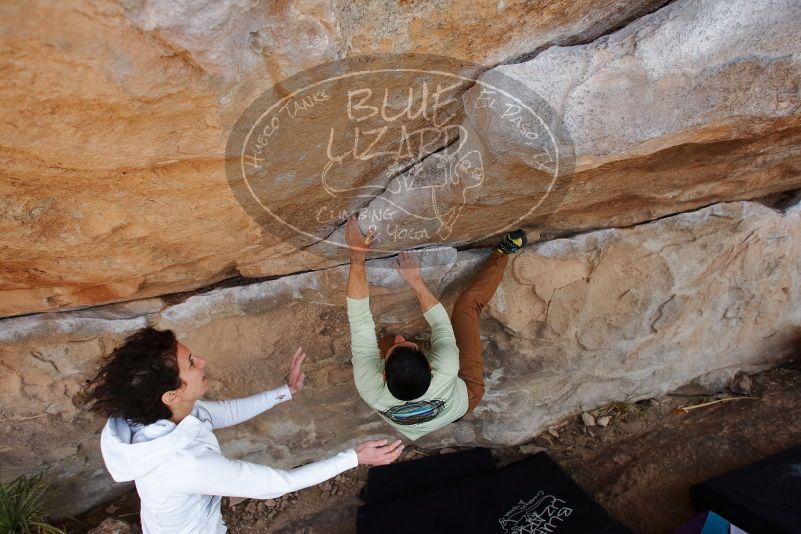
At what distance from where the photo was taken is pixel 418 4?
55.5 inches

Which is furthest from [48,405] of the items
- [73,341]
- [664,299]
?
[664,299]

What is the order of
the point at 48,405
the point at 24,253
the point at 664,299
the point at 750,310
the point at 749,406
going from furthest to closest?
the point at 749,406 → the point at 750,310 → the point at 664,299 → the point at 48,405 → the point at 24,253

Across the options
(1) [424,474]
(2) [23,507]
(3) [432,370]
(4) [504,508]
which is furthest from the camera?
(1) [424,474]

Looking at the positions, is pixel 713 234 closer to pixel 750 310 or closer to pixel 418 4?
pixel 750 310

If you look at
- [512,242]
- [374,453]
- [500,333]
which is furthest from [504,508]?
[512,242]

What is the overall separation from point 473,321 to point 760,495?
1641mm

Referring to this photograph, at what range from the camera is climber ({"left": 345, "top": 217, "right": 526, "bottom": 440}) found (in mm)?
2266

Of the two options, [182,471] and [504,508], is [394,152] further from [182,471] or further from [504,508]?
[504,508]

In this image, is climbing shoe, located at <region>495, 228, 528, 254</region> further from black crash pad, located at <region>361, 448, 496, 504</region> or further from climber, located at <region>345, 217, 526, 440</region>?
black crash pad, located at <region>361, 448, 496, 504</region>

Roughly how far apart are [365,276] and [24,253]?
1.24 m

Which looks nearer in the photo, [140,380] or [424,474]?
[140,380]

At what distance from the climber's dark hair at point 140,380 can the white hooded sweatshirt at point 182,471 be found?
66 millimetres

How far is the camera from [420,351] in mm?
2416

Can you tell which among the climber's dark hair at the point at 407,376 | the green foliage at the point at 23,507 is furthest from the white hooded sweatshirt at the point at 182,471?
the green foliage at the point at 23,507
